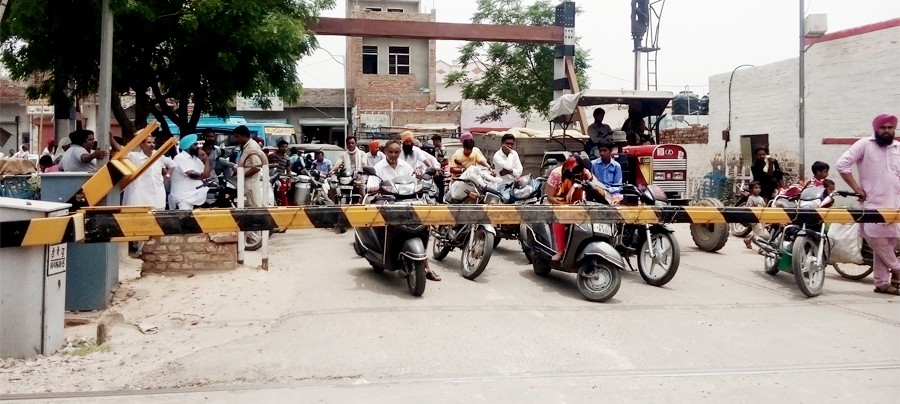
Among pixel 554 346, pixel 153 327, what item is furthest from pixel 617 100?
pixel 153 327

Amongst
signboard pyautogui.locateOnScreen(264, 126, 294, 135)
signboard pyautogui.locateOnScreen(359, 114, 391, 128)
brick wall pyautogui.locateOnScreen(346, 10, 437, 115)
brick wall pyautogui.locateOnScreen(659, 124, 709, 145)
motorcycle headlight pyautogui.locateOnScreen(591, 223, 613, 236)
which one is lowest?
motorcycle headlight pyautogui.locateOnScreen(591, 223, 613, 236)

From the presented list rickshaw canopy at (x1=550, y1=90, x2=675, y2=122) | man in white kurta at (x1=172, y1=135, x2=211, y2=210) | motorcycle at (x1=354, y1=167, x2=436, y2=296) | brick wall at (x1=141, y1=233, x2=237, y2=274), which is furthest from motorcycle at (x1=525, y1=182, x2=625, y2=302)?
rickshaw canopy at (x1=550, y1=90, x2=675, y2=122)

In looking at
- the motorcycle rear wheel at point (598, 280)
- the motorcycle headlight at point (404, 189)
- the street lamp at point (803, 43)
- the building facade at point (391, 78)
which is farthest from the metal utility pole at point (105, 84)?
the building facade at point (391, 78)

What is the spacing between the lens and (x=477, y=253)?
817 cm

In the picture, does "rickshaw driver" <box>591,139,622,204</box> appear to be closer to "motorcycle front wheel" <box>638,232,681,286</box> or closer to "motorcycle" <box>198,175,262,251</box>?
"motorcycle front wheel" <box>638,232,681,286</box>

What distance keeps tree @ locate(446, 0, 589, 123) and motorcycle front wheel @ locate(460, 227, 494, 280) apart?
2222 centimetres

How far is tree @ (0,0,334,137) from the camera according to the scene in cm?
1277

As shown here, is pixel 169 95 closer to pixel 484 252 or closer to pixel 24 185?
pixel 24 185

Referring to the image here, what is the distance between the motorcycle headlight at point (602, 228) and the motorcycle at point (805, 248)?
5.74ft

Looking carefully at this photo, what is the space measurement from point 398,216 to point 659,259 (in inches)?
136

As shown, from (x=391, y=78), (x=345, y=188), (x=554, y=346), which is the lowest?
(x=554, y=346)

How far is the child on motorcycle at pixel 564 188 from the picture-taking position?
7668 millimetres

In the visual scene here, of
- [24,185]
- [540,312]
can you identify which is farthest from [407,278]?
[24,185]

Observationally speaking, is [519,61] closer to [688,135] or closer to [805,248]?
[688,135]
